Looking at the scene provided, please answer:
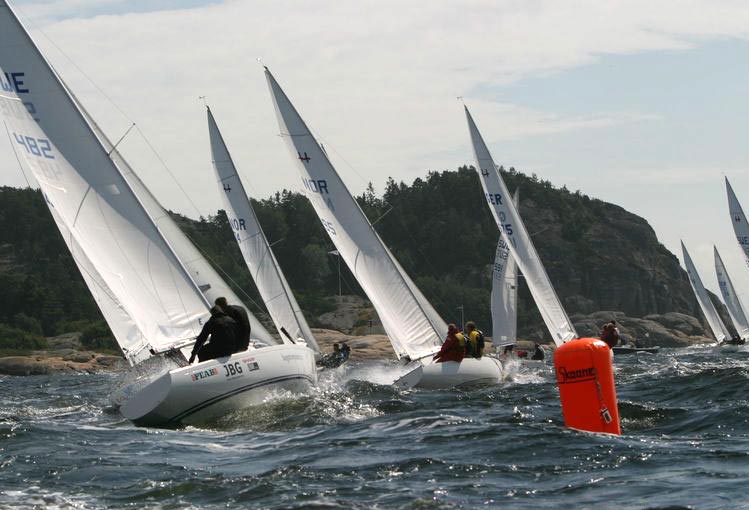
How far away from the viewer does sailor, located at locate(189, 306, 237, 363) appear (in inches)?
667

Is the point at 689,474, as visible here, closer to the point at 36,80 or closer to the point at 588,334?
the point at 36,80

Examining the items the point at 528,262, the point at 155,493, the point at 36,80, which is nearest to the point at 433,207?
the point at 528,262

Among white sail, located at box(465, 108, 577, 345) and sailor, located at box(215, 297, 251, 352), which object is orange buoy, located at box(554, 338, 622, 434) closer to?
sailor, located at box(215, 297, 251, 352)

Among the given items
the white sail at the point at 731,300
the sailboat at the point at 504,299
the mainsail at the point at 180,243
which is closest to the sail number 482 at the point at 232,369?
the mainsail at the point at 180,243

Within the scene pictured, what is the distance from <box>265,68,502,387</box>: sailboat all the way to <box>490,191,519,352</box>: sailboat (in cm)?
1307

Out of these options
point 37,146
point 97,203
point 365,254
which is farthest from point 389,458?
point 365,254

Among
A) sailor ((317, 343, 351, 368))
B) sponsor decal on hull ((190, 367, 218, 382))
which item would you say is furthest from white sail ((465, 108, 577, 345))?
sponsor decal on hull ((190, 367, 218, 382))

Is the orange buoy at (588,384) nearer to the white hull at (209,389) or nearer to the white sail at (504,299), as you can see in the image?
the white hull at (209,389)

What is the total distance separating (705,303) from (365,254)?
42619mm

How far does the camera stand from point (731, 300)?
2500 inches

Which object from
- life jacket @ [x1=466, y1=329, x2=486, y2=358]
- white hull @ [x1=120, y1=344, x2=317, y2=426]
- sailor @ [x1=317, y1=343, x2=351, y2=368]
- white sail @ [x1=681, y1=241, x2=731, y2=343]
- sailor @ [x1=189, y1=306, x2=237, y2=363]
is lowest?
white sail @ [x1=681, y1=241, x2=731, y2=343]

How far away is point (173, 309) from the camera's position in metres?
18.5

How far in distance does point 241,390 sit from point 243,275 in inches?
2814

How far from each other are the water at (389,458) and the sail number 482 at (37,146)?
14.0ft
